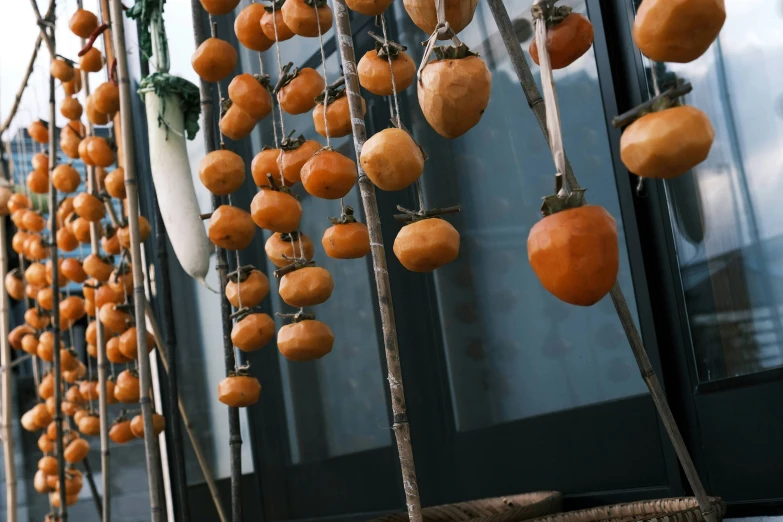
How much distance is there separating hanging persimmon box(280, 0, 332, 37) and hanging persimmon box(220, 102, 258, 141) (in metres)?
0.20

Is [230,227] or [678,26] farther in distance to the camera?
[230,227]

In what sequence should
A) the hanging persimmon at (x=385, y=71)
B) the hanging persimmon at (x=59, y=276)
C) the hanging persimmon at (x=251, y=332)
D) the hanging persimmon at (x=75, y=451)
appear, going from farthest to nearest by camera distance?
the hanging persimmon at (x=75, y=451) → the hanging persimmon at (x=59, y=276) → the hanging persimmon at (x=251, y=332) → the hanging persimmon at (x=385, y=71)

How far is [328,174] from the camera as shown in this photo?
0.92m

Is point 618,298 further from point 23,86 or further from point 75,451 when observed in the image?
point 23,86

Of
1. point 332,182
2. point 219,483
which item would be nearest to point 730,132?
point 332,182

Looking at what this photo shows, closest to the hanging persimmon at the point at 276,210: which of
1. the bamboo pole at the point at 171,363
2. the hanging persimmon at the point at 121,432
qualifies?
the bamboo pole at the point at 171,363

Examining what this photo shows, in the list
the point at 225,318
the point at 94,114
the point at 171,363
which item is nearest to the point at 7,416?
the point at 171,363

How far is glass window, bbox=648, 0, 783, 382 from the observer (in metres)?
1.22

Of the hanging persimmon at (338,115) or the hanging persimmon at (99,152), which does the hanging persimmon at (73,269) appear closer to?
the hanging persimmon at (99,152)

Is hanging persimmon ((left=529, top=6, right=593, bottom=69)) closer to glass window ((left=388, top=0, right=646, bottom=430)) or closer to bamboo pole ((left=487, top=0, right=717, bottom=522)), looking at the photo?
bamboo pole ((left=487, top=0, right=717, bottom=522))

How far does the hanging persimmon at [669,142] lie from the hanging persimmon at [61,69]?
6.21ft

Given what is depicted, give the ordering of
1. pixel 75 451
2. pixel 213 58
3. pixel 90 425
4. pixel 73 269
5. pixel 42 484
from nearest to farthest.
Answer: pixel 213 58 < pixel 73 269 < pixel 90 425 < pixel 75 451 < pixel 42 484

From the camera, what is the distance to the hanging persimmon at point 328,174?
923 mm

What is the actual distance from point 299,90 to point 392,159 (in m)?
0.36
